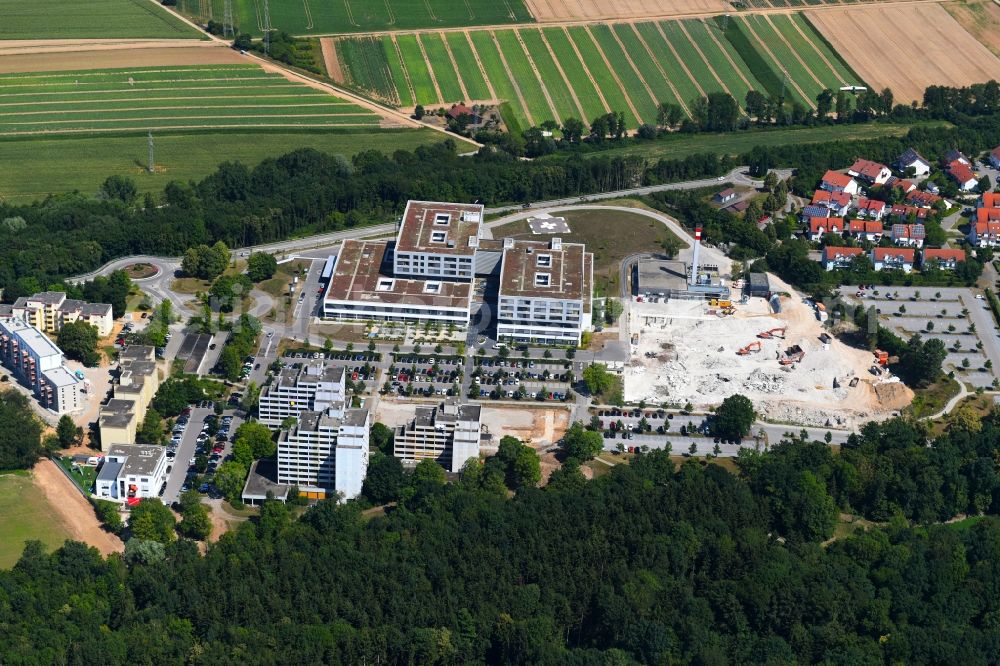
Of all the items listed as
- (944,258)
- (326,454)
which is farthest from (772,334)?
(326,454)

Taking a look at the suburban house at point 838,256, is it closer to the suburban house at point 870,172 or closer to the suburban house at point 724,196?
the suburban house at point 724,196

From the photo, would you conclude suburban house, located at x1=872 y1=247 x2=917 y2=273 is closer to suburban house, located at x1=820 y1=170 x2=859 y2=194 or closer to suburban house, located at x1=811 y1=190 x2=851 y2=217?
suburban house, located at x1=811 y1=190 x2=851 y2=217

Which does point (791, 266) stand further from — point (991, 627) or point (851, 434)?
point (991, 627)

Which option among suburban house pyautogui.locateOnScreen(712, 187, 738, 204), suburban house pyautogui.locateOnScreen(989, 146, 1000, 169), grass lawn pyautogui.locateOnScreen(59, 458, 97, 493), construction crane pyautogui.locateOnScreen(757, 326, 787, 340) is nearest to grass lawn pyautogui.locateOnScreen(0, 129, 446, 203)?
suburban house pyautogui.locateOnScreen(712, 187, 738, 204)

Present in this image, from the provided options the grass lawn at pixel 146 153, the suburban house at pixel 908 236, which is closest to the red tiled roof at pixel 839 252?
the suburban house at pixel 908 236

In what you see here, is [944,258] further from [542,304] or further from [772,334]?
[542,304]

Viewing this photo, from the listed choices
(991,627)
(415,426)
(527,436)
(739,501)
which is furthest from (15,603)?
(991,627)
